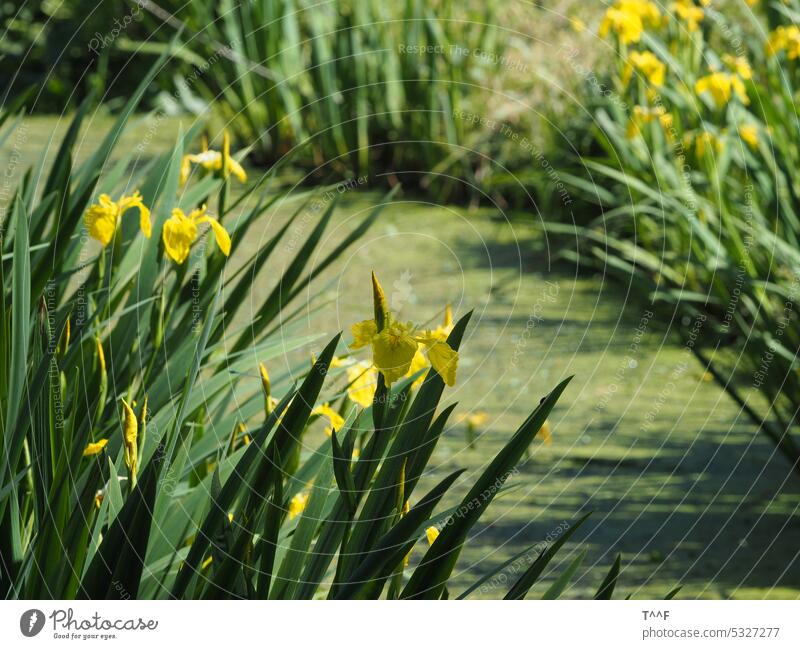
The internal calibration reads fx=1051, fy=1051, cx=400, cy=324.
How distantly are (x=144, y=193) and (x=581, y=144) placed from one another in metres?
2.82

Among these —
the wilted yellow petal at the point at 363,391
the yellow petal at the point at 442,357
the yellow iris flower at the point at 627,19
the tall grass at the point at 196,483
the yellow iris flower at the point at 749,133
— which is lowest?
the tall grass at the point at 196,483

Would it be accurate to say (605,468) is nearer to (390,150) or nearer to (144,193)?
(144,193)

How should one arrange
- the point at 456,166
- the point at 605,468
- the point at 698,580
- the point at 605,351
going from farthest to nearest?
the point at 456,166 → the point at 605,351 → the point at 605,468 → the point at 698,580

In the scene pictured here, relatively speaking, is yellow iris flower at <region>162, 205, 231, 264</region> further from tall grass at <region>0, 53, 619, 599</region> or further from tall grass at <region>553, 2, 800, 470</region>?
tall grass at <region>553, 2, 800, 470</region>

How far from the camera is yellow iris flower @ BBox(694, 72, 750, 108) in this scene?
2.68 meters

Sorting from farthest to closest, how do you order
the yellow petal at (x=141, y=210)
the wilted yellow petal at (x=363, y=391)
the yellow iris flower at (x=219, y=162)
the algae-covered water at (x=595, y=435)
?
the algae-covered water at (x=595, y=435), the yellow iris flower at (x=219, y=162), the yellow petal at (x=141, y=210), the wilted yellow petal at (x=363, y=391)

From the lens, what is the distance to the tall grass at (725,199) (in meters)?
2.35

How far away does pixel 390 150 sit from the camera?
488cm

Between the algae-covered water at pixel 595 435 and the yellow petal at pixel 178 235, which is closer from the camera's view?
the yellow petal at pixel 178 235

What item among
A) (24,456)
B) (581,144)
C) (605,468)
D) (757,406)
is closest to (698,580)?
(605,468)

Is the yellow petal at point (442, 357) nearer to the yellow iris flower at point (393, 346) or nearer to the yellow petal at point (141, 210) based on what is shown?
the yellow iris flower at point (393, 346)

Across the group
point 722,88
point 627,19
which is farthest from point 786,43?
point 627,19

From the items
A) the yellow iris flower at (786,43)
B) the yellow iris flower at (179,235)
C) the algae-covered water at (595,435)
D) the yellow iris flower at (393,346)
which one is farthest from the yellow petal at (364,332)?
the yellow iris flower at (786,43)

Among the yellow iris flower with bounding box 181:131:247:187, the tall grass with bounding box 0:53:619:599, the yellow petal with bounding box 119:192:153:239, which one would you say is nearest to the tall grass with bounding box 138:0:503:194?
the yellow iris flower with bounding box 181:131:247:187
